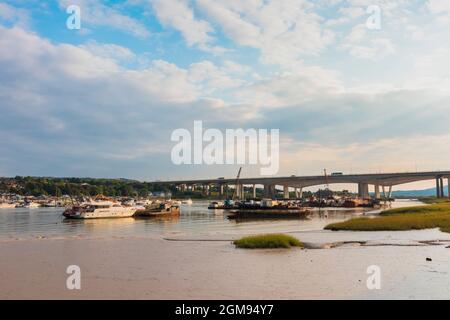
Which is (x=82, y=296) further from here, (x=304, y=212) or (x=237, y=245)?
(x=304, y=212)

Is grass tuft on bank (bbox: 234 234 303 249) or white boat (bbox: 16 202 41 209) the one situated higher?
white boat (bbox: 16 202 41 209)

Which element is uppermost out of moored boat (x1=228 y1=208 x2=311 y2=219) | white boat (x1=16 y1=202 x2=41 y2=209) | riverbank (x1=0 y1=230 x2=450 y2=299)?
white boat (x1=16 y1=202 x2=41 y2=209)

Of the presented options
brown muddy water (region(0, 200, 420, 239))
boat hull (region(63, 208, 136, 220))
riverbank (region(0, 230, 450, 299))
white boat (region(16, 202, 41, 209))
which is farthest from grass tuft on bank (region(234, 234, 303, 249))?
white boat (region(16, 202, 41, 209))

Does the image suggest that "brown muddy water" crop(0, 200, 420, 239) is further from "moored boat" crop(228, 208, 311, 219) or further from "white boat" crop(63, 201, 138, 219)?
"moored boat" crop(228, 208, 311, 219)

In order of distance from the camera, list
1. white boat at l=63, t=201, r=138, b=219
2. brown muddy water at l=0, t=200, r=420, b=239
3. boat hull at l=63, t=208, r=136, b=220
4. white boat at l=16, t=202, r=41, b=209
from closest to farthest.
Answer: brown muddy water at l=0, t=200, r=420, b=239
boat hull at l=63, t=208, r=136, b=220
white boat at l=63, t=201, r=138, b=219
white boat at l=16, t=202, r=41, b=209
